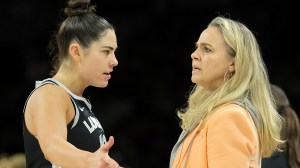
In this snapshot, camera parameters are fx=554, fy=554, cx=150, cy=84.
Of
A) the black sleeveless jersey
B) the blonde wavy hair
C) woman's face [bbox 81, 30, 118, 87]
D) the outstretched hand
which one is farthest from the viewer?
woman's face [bbox 81, 30, 118, 87]

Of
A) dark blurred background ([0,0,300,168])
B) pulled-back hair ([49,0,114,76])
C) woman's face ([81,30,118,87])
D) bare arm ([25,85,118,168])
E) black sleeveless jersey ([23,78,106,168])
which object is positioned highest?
pulled-back hair ([49,0,114,76])

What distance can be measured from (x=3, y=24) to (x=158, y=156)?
1913 mm

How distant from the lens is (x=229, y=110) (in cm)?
208

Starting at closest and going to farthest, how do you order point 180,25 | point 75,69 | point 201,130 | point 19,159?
point 201,130, point 75,69, point 19,159, point 180,25

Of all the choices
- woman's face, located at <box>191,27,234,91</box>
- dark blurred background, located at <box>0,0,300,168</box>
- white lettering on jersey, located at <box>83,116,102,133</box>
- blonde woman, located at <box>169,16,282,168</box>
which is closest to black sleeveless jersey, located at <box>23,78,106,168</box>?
white lettering on jersey, located at <box>83,116,102,133</box>

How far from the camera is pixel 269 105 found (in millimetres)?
2225

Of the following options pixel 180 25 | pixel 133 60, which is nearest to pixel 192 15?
pixel 180 25

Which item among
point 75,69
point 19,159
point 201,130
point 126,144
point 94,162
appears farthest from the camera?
point 126,144

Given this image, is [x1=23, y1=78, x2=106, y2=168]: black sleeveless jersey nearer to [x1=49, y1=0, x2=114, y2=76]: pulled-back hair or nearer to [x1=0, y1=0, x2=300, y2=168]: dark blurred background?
[x1=49, y1=0, x2=114, y2=76]: pulled-back hair

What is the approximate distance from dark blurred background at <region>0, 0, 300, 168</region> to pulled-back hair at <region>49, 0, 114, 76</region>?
249cm

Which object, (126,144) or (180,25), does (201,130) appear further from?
(180,25)

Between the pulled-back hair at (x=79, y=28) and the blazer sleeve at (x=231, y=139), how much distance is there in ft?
2.47

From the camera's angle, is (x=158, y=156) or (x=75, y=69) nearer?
(x=75, y=69)

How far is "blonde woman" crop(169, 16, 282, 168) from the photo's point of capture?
2.04m
